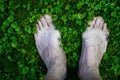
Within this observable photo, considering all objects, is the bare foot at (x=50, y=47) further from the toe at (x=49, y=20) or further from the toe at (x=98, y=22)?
the toe at (x=98, y=22)

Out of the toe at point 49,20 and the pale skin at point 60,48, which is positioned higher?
the toe at point 49,20

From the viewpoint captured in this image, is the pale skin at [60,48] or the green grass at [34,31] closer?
the pale skin at [60,48]

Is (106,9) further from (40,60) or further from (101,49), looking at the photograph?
(40,60)

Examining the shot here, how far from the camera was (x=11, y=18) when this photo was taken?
401cm

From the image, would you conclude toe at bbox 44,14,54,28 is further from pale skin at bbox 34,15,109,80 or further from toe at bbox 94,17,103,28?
toe at bbox 94,17,103,28

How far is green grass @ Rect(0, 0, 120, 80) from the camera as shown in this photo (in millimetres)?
3910

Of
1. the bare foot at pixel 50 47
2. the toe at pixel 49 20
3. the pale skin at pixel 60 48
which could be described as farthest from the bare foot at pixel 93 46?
the toe at pixel 49 20

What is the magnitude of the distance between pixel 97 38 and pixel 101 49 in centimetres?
16

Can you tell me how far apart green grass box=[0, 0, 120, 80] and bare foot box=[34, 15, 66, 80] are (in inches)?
2.9

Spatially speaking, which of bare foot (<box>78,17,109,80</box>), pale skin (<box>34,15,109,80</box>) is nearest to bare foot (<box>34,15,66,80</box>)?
pale skin (<box>34,15,109,80</box>)

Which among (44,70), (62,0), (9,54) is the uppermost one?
(62,0)

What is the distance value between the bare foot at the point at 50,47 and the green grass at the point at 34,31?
0.07 m

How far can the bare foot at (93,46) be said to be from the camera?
3726 millimetres

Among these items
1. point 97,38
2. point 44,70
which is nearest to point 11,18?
point 44,70
